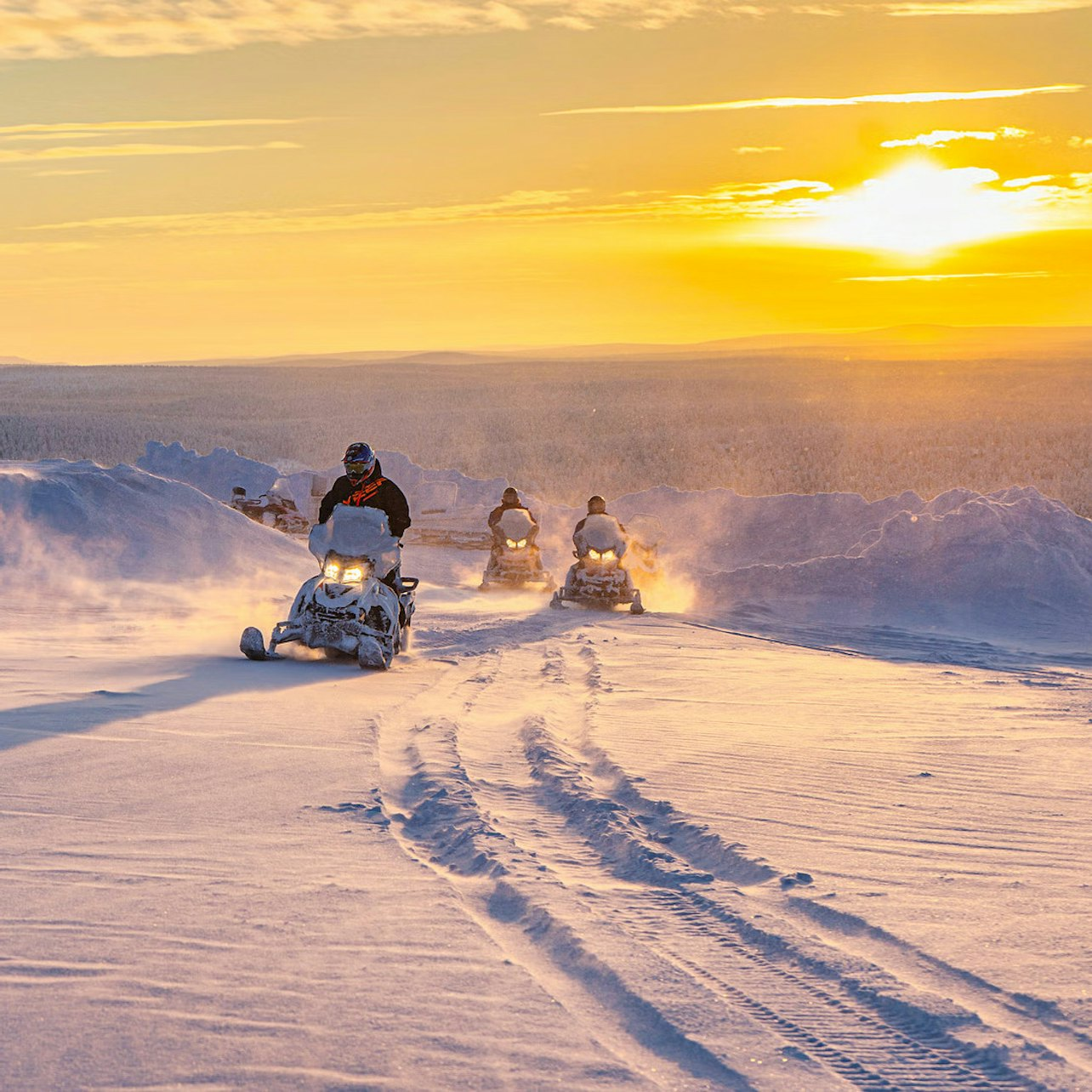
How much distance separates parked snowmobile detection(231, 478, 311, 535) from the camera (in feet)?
104

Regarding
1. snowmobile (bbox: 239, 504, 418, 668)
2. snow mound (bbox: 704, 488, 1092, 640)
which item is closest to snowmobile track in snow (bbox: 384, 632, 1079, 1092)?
snowmobile (bbox: 239, 504, 418, 668)

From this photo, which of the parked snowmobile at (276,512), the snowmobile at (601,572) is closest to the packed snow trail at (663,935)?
the snowmobile at (601,572)

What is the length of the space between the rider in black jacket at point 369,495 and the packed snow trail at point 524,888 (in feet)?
6.04

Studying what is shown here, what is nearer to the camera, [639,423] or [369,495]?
[369,495]

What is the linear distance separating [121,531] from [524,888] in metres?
17.1

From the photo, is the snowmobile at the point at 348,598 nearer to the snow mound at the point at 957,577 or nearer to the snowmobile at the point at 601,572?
the snowmobile at the point at 601,572

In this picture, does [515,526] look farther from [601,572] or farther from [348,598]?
[348,598]

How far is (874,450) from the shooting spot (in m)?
62.7

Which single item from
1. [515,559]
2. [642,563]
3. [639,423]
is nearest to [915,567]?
[642,563]

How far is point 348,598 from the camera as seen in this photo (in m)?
13.8

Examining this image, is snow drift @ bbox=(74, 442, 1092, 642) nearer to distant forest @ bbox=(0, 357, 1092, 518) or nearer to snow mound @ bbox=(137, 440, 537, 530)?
snow mound @ bbox=(137, 440, 537, 530)

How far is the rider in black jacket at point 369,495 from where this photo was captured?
13.8m

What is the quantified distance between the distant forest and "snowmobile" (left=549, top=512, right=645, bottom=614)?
23201mm

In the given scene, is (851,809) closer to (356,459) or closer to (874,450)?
(356,459)
